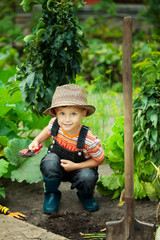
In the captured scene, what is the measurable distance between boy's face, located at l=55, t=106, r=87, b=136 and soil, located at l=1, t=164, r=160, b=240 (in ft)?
2.03

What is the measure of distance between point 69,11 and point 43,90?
62cm

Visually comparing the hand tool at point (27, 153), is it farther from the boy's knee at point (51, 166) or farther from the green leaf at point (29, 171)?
the green leaf at point (29, 171)

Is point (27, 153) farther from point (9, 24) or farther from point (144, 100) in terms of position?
point (9, 24)

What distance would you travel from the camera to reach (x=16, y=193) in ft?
10.1

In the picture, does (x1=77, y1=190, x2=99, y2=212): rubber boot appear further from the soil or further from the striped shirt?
the striped shirt

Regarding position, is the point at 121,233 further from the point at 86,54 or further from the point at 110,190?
the point at 86,54

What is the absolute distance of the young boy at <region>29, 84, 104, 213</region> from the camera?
2549 millimetres

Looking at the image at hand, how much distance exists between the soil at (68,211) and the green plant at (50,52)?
0.67 metres

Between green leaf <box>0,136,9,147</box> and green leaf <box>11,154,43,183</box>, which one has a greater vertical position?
green leaf <box>0,136,9,147</box>

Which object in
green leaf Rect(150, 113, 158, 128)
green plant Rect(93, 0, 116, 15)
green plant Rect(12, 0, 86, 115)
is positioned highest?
green plant Rect(93, 0, 116, 15)

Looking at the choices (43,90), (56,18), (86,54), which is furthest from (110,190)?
(86,54)

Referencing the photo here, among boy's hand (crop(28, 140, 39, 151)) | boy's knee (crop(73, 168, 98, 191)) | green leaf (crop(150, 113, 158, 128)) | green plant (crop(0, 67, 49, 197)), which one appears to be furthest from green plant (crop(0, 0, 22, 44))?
green leaf (crop(150, 113, 158, 128))

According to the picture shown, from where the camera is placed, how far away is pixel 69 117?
2.54m

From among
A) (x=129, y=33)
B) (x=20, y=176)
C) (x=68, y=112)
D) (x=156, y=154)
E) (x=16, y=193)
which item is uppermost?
(x=129, y=33)
